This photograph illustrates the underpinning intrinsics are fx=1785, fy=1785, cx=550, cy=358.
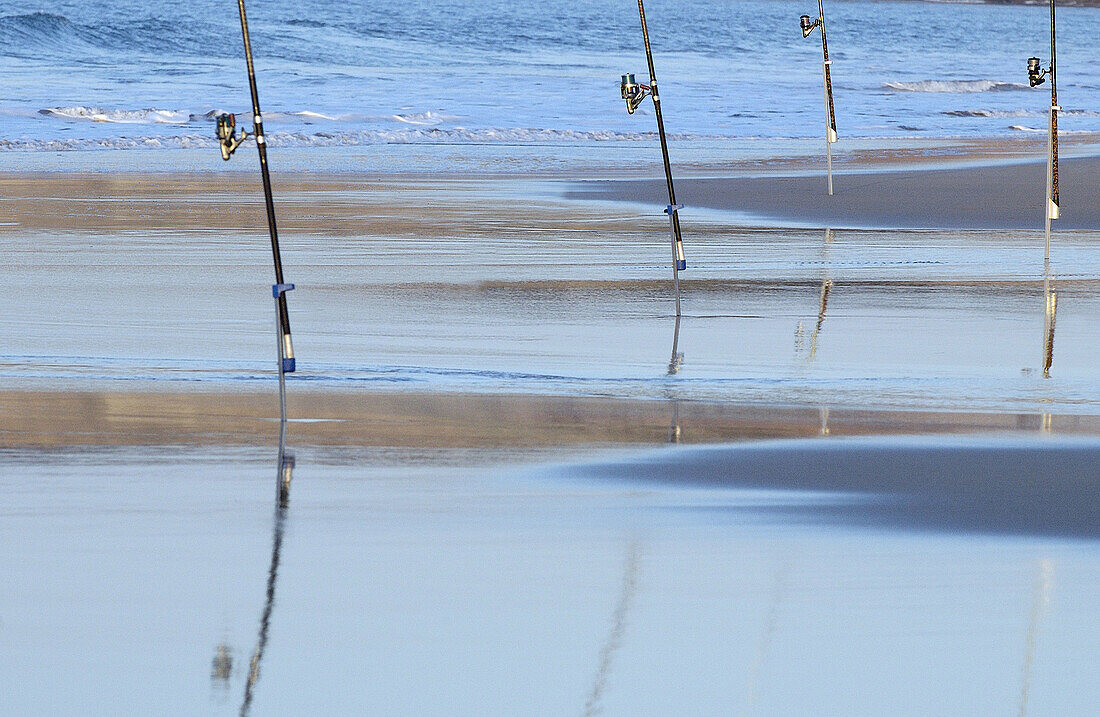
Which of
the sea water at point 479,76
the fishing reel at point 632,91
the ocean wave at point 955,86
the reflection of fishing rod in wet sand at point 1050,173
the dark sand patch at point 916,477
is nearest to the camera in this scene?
the dark sand patch at point 916,477

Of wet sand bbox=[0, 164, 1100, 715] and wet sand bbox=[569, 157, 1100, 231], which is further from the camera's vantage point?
wet sand bbox=[569, 157, 1100, 231]

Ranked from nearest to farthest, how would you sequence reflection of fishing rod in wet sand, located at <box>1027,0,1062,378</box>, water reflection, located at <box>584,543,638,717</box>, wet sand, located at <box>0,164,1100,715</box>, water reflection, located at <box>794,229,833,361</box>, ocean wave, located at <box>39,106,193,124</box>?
1. water reflection, located at <box>584,543,638,717</box>
2. wet sand, located at <box>0,164,1100,715</box>
3. water reflection, located at <box>794,229,833,361</box>
4. reflection of fishing rod in wet sand, located at <box>1027,0,1062,378</box>
5. ocean wave, located at <box>39,106,193,124</box>

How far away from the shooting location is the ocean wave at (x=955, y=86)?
166 ft

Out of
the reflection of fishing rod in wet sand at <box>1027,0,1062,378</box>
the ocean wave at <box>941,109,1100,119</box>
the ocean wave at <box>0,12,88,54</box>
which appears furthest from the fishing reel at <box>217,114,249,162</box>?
the ocean wave at <box>0,12,88,54</box>

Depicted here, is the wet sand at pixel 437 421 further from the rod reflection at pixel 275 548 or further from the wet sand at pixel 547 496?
the rod reflection at pixel 275 548

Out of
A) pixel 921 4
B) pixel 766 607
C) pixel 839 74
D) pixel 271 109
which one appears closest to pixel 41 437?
pixel 766 607

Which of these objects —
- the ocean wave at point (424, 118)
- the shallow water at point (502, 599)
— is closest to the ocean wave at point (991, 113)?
the ocean wave at point (424, 118)

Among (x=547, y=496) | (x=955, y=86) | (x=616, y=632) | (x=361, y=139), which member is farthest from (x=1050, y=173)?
(x=955, y=86)

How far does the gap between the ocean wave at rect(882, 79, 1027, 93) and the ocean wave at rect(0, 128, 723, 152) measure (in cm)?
2098

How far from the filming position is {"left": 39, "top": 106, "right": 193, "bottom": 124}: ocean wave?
111ft

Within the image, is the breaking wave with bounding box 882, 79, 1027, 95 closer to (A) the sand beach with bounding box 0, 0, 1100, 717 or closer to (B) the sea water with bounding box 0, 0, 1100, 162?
(B) the sea water with bounding box 0, 0, 1100, 162

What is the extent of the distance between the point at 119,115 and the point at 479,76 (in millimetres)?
15292

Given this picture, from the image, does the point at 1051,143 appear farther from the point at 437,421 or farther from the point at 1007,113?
the point at 1007,113

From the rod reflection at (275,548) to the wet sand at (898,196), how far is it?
990 cm
